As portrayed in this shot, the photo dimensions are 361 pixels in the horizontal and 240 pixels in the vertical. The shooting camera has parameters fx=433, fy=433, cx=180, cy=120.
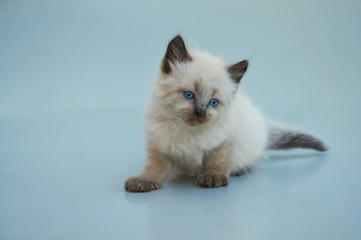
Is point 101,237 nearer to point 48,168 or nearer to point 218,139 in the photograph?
point 218,139

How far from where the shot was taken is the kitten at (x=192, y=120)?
2426mm

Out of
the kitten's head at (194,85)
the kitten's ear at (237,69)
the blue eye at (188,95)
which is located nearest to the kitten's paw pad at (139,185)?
the kitten's head at (194,85)

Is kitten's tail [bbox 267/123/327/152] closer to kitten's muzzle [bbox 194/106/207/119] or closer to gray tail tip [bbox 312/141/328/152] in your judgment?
gray tail tip [bbox 312/141/328/152]

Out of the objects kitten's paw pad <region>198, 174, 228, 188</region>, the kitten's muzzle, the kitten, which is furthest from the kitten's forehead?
kitten's paw pad <region>198, 174, 228, 188</region>

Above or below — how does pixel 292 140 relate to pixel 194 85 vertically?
below

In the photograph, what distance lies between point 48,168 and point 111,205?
900 mm

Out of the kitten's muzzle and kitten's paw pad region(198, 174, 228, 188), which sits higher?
the kitten's muzzle

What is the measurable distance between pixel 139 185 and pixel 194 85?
2.09 feet

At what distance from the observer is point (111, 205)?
2244mm

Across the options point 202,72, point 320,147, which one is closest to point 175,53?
point 202,72

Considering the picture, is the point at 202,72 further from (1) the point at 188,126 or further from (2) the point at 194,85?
(1) the point at 188,126

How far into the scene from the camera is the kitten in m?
2.43

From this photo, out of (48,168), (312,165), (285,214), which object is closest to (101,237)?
(285,214)

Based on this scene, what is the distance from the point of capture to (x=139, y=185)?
2.42 meters
